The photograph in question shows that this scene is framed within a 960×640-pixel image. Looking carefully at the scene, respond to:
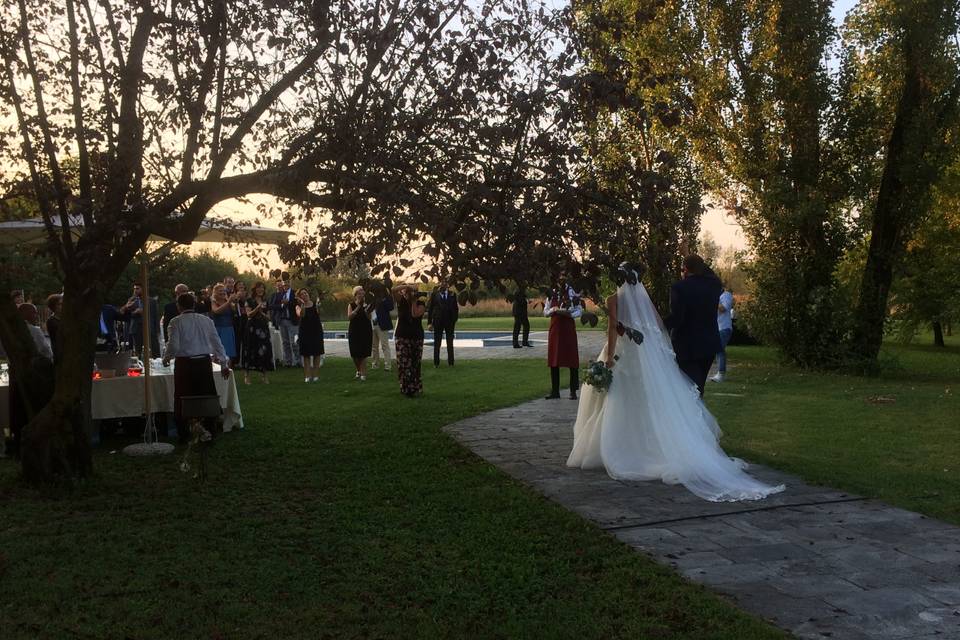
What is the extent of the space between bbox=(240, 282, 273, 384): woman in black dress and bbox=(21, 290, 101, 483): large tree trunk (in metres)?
9.41

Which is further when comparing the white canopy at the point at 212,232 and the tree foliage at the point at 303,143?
the white canopy at the point at 212,232

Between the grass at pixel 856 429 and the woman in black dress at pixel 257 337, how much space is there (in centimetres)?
845

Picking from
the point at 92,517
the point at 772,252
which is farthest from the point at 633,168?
the point at 772,252

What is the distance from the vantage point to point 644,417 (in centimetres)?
820

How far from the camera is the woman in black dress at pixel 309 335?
16812mm

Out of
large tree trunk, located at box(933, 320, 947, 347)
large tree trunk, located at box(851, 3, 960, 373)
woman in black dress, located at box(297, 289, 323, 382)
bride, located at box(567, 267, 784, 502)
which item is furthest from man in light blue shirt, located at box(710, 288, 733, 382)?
large tree trunk, located at box(933, 320, 947, 347)

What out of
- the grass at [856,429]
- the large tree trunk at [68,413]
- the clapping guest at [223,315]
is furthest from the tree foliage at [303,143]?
the clapping guest at [223,315]

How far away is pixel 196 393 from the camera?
32.7ft

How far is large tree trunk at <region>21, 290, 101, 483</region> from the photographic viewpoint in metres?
7.69

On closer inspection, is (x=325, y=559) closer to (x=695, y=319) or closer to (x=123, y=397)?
(x=695, y=319)

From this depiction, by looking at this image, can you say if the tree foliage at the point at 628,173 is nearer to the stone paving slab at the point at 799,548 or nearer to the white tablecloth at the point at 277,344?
the stone paving slab at the point at 799,548

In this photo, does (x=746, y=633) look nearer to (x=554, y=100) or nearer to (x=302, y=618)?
(x=302, y=618)

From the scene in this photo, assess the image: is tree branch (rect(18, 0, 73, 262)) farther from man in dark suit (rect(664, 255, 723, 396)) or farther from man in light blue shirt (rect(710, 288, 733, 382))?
man in light blue shirt (rect(710, 288, 733, 382))

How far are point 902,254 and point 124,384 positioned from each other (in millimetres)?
15577
